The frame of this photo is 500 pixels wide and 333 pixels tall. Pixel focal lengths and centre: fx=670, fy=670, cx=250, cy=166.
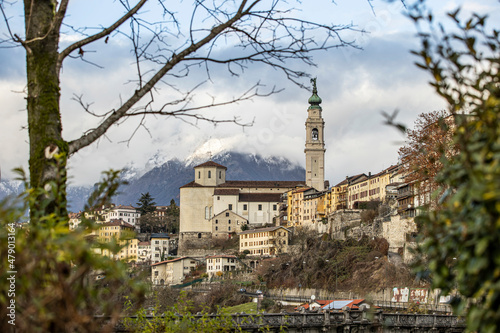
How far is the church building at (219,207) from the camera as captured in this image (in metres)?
119

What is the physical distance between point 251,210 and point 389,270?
63496 mm

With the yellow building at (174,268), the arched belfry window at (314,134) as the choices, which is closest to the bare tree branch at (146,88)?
the yellow building at (174,268)

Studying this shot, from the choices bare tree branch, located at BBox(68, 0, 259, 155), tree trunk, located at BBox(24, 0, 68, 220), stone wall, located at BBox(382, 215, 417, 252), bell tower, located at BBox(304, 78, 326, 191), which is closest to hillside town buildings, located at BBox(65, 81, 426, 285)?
bell tower, located at BBox(304, 78, 326, 191)

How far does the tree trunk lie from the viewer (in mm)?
5422

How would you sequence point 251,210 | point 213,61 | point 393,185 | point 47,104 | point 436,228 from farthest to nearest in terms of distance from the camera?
point 251,210, point 393,185, point 213,61, point 47,104, point 436,228

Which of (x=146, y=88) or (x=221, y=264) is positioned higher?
(x=146, y=88)

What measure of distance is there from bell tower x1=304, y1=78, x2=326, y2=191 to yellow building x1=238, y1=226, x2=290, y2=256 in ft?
73.0

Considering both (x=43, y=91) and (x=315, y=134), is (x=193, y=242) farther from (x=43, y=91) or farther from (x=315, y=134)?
(x=43, y=91)

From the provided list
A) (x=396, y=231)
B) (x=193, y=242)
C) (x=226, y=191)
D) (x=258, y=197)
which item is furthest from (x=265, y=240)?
(x=396, y=231)

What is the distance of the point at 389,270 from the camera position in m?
58.8

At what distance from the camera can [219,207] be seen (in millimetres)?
121188

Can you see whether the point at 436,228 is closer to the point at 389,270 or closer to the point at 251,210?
the point at 389,270

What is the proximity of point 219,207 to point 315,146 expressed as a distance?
25.0 m

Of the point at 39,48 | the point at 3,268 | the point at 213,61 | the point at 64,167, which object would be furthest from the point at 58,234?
the point at 213,61
